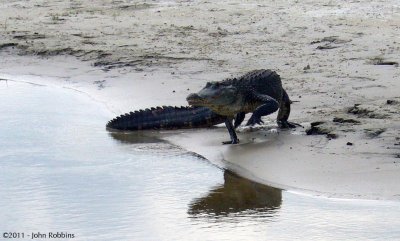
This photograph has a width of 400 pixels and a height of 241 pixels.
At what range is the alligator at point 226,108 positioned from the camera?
865cm

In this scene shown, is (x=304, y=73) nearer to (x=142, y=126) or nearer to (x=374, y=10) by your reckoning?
(x=142, y=126)

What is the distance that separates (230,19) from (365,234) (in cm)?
905

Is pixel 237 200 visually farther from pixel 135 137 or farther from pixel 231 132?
pixel 135 137

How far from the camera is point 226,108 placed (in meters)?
8.76

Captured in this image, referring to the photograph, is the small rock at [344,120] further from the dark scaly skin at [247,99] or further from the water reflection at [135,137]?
the water reflection at [135,137]

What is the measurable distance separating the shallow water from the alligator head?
1.59ft

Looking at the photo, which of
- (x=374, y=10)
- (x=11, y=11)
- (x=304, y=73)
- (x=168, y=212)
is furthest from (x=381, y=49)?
(x=11, y=11)

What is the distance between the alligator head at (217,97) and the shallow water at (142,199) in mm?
486

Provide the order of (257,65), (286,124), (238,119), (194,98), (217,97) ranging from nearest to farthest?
(194,98) < (217,97) < (286,124) < (238,119) < (257,65)

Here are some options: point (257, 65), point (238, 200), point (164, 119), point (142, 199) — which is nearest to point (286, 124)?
point (164, 119)

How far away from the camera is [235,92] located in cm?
876

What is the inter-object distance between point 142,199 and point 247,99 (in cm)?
209

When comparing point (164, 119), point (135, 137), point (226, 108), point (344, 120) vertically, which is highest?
point (226, 108)

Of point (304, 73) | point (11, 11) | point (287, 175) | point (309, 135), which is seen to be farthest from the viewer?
point (11, 11)
